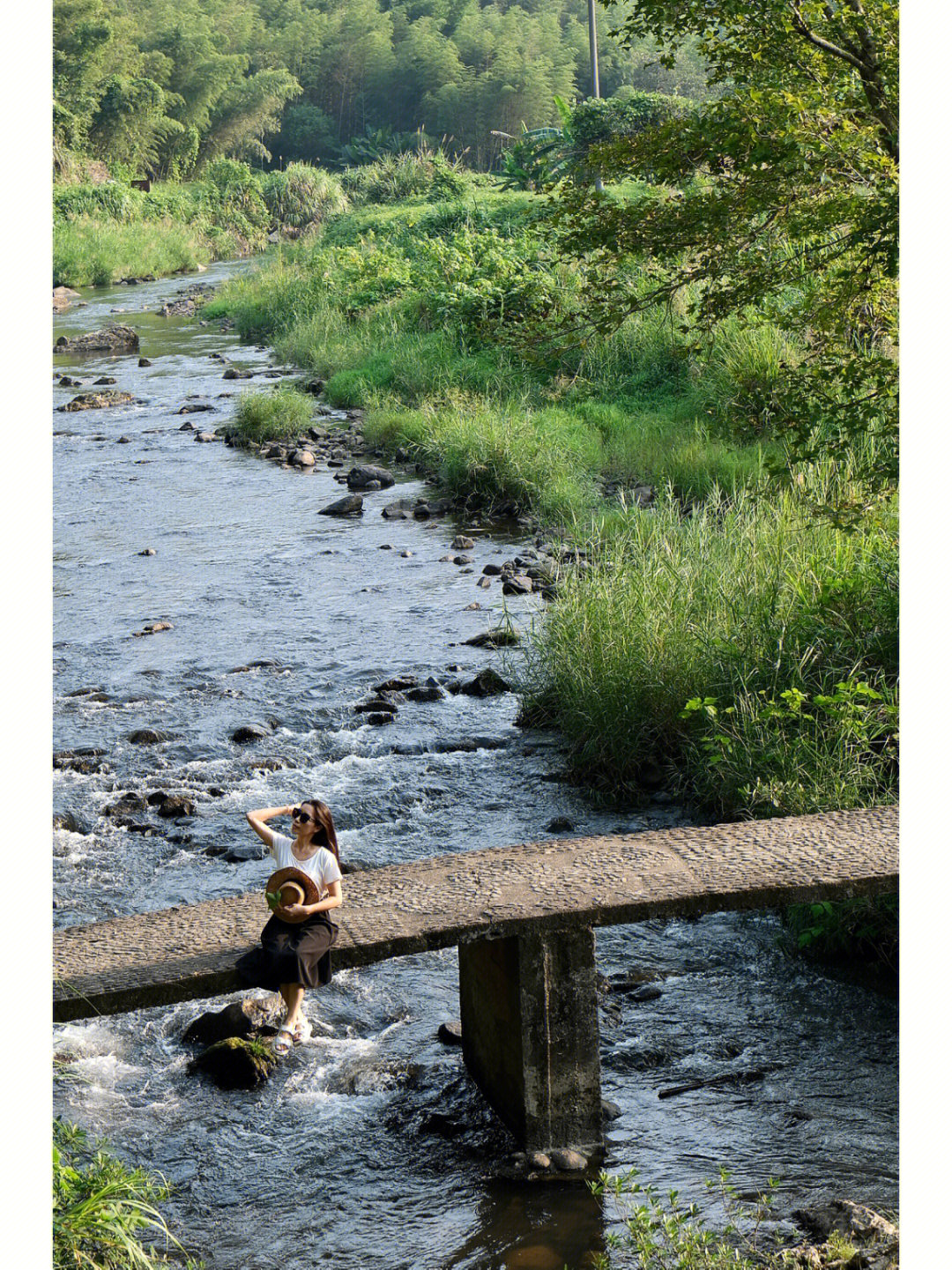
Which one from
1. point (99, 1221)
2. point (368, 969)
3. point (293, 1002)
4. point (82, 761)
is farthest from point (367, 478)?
point (99, 1221)

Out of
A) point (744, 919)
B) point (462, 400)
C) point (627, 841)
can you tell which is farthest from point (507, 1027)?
point (462, 400)

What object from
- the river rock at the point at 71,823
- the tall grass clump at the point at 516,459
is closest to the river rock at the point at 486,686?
the river rock at the point at 71,823

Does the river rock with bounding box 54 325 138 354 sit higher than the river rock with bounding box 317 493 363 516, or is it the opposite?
the river rock with bounding box 54 325 138 354

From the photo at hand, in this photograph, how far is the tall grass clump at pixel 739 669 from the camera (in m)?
5.52

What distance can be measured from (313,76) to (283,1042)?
64.7 meters

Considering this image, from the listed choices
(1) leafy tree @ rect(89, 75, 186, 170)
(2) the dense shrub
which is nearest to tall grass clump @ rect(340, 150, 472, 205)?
(2) the dense shrub

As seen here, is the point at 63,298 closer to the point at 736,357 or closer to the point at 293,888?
the point at 736,357

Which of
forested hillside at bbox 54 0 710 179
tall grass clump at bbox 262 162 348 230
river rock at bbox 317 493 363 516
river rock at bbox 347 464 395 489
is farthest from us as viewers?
forested hillside at bbox 54 0 710 179

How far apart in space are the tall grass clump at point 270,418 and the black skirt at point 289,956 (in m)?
11.4

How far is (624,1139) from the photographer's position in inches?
156

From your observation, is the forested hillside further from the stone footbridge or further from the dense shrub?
the stone footbridge

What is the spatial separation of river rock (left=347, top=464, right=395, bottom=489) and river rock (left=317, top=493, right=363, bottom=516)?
2.59 ft

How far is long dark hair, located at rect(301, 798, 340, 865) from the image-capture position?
3912mm

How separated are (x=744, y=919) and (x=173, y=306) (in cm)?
2318
